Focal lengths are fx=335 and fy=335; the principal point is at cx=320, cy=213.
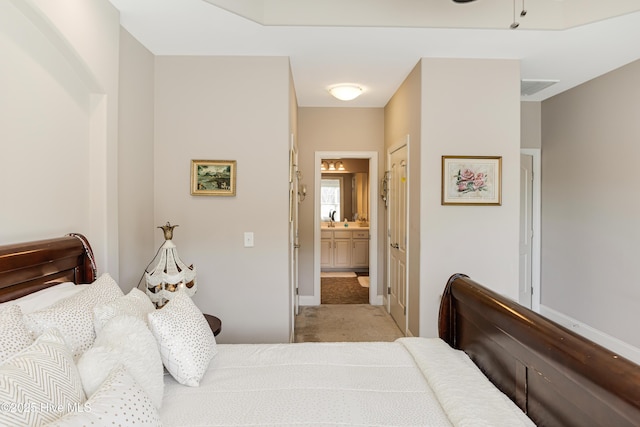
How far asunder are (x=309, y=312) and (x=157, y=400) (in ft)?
10.4

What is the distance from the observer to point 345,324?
12.7 feet

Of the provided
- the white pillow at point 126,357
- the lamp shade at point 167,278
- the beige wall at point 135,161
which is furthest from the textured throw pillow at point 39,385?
the beige wall at point 135,161

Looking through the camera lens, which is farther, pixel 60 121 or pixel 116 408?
pixel 60 121

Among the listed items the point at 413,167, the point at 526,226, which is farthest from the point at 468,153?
the point at 526,226

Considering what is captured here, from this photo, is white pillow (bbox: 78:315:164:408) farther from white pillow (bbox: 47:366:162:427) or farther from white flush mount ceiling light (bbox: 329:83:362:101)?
white flush mount ceiling light (bbox: 329:83:362:101)

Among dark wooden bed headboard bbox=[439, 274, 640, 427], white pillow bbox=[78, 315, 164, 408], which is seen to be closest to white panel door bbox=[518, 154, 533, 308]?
dark wooden bed headboard bbox=[439, 274, 640, 427]

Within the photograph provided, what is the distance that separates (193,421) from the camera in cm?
113

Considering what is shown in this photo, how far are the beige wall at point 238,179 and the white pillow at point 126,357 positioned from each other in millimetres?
1563

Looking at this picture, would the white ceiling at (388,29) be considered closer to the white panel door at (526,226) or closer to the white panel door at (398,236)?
the white panel door at (398,236)

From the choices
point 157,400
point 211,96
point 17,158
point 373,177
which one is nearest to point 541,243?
point 373,177

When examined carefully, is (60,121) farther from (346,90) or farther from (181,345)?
(346,90)

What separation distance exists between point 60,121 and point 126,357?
1.37m

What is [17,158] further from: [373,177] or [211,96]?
[373,177]

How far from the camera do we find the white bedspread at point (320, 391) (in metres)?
1.14
